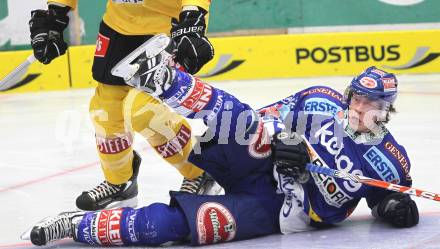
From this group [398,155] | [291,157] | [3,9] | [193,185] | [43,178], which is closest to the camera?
[291,157]

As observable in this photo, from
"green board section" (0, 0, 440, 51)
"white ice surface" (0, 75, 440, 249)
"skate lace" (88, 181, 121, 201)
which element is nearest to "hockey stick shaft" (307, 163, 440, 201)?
"white ice surface" (0, 75, 440, 249)

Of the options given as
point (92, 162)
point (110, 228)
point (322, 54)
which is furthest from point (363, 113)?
point (322, 54)

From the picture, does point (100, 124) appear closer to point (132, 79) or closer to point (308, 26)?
point (132, 79)

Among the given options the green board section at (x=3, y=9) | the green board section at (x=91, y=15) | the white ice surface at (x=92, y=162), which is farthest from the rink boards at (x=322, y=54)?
the green board section at (x=3, y=9)

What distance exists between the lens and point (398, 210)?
8.94 ft

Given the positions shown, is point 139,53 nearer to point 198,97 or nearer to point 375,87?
point 198,97

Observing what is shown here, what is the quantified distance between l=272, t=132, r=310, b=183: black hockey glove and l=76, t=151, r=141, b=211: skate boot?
0.84 m

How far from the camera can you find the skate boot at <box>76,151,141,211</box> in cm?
329

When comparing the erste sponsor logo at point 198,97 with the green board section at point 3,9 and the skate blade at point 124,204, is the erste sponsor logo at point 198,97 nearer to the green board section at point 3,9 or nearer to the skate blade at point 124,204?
the skate blade at point 124,204

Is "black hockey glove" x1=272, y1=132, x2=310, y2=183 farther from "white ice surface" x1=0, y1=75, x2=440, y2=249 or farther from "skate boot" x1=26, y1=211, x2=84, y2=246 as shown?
"skate boot" x1=26, y1=211, x2=84, y2=246

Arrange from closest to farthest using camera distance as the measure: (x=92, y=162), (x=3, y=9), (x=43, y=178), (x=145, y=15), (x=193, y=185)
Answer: (x=145, y=15) < (x=193, y=185) < (x=43, y=178) < (x=92, y=162) < (x=3, y=9)

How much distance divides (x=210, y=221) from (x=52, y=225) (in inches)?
17.9

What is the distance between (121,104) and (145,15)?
0.31 meters

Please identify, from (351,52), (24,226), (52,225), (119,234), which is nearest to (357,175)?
(119,234)
